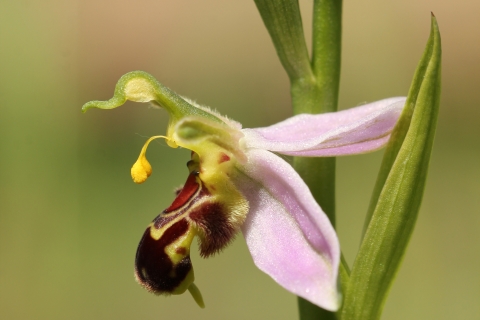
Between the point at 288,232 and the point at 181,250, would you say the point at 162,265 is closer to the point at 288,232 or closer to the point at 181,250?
the point at 181,250

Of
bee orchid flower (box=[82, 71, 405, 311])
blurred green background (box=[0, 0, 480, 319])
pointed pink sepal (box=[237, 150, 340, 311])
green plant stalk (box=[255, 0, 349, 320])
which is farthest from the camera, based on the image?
blurred green background (box=[0, 0, 480, 319])

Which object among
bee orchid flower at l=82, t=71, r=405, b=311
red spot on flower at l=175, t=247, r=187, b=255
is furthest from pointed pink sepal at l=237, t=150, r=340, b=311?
red spot on flower at l=175, t=247, r=187, b=255

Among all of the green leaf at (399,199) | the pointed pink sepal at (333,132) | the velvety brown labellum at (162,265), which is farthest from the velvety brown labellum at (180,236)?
the green leaf at (399,199)

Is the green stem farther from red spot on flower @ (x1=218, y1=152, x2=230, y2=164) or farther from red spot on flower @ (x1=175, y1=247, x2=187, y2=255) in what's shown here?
red spot on flower @ (x1=175, y1=247, x2=187, y2=255)

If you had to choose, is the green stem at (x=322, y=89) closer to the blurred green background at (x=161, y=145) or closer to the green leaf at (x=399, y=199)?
the green leaf at (x=399, y=199)

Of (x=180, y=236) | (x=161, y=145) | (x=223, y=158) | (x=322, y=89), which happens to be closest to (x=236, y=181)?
(x=223, y=158)

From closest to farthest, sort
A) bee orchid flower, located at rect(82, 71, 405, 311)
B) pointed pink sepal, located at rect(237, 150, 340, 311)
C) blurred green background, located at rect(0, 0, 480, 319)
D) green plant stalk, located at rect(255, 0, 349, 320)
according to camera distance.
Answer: pointed pink sepal, located at rect(237, 150, 340, 311)
bee orchid flower, located at rect(82, 71, 405, 311)
green plant stalk, located at rect(255, 0, 349, 320)
blurred green background, located at rect(0, 0, 480, 319)

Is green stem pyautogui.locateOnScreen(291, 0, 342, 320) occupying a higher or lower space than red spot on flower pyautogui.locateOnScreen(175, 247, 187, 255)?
higher
